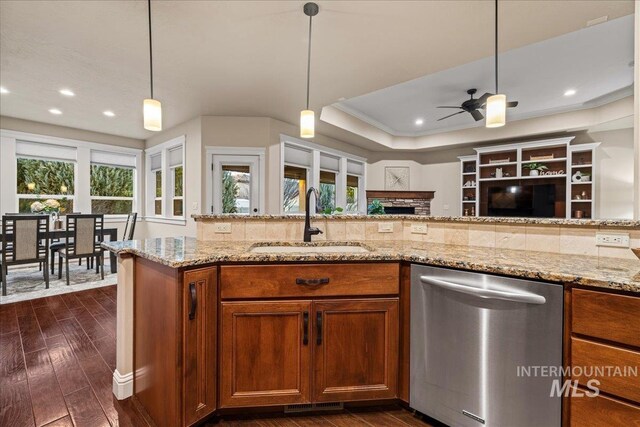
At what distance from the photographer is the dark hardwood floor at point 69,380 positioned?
60.3 inches

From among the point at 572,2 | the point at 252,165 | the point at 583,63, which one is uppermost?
the point at 583,63

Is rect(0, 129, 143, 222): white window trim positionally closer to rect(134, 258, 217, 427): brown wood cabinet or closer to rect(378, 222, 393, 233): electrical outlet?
rect(134, 258, 217, 427): brown wood cabinet

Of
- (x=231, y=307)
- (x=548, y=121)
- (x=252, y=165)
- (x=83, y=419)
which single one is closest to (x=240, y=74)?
(x=252, y=165)

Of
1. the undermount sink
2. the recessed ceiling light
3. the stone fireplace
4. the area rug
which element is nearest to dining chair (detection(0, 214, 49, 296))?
the area rug

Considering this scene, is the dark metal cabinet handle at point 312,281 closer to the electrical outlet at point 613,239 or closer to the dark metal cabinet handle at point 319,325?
the dark metal cabinet handle at point 319,325

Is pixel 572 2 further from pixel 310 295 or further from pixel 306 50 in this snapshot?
pixel 310 295

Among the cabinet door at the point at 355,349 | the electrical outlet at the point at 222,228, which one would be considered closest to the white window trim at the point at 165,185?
the electrical outlet at the point at 222,228

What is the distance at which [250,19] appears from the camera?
2207 mm

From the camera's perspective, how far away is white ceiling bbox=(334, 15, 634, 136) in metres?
2.92

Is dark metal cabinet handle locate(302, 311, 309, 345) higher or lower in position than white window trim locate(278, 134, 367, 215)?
lower

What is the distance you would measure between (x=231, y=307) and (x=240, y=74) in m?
2.67

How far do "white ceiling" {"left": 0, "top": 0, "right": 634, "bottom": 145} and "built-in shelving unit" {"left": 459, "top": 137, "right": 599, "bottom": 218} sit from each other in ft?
9.66

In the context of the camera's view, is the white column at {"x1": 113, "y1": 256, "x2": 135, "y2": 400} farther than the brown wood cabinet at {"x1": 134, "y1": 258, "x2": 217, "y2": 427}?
Yes

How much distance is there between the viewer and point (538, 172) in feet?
18.5
